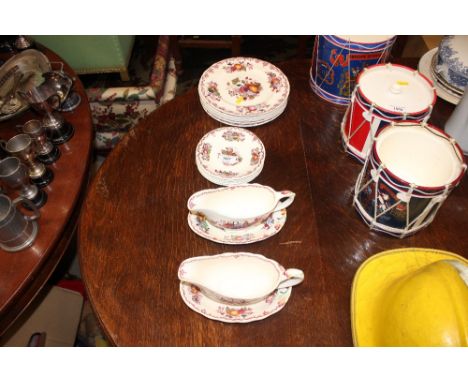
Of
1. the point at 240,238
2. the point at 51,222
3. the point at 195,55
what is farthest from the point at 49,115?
the point at 195,55

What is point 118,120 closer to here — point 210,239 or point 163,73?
point 163,73

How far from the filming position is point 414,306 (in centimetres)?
67

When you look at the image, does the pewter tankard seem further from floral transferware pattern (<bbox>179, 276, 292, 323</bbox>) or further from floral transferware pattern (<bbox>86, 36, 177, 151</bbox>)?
floral transferware pattern (<bbox>86, 36, 177, 151</bbox>)

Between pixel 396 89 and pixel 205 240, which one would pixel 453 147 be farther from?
pixel 205 240

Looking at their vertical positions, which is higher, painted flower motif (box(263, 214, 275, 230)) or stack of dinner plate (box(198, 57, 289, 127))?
stack of dinner plate (box(198, 57, 289, 127))

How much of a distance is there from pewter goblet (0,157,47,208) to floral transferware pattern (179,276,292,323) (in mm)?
523

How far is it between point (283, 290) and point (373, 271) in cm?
21

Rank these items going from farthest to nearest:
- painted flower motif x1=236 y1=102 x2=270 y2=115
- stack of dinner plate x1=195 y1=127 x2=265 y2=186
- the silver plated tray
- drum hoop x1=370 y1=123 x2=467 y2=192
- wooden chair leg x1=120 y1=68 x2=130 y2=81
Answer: wooden chair leg x1=120 y1=68 x2=130 y2=81, the silver plated tray, painted flower motif x1=236 y1=102 x2=270 y2=115, stack of dinner plate x1=195 y1=127 x2=265 y2=186, drum hoop x1=370 y1=123 x2=467 y2=192

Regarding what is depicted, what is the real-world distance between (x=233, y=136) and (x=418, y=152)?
0.48 meters

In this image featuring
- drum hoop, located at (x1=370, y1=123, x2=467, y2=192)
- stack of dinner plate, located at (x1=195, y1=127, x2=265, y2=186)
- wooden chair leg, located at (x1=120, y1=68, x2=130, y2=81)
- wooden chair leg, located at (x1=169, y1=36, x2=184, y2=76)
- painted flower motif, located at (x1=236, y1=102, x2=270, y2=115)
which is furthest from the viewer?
wooden chair leg, located at (x1=169, y1=36, x2=184, y2=76)

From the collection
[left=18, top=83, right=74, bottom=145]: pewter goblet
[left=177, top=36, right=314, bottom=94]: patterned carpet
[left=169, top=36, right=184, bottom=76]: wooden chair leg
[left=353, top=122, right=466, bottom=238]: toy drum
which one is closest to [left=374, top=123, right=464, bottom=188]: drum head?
[left=353, top=122, right=466, bottom=238]: toy drum

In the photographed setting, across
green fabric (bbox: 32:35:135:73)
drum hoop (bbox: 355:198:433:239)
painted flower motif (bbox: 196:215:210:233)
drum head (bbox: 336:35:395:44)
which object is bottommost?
green fabric (bbox: 32:35:135:73)

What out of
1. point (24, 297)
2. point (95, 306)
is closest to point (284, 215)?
point (95, 306)

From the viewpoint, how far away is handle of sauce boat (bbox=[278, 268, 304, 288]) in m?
0.81
